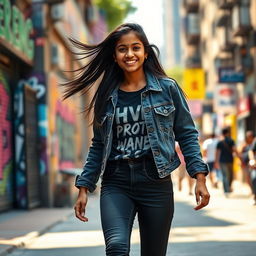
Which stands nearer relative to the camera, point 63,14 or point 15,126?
point 15,126

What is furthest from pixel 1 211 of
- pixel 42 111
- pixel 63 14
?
pixel 63 14

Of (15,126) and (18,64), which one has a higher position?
(18,64)

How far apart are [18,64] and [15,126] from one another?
5.05 feet

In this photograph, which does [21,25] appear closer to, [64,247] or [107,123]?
[64,247]

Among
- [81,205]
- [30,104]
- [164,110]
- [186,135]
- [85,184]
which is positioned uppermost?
[164,110]

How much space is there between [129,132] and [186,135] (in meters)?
0.34

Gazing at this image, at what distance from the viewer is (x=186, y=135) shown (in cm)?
454

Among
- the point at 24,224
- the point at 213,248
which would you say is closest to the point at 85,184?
the point at 213,248

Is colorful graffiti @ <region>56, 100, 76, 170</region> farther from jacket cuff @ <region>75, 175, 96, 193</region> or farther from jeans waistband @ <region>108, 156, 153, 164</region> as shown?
jeans waistband @ <region>108, 156, 153, 164</region>

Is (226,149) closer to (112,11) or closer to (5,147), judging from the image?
(5,147)

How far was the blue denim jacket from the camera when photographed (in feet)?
14.5

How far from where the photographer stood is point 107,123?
451 centimetres

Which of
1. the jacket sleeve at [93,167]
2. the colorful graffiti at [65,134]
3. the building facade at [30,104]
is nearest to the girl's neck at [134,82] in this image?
the jacket sleeve at [93,167]

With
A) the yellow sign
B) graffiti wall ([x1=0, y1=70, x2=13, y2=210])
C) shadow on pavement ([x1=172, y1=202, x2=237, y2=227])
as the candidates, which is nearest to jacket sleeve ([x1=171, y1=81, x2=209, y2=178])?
shadow on pavement ([x1=172, y1=202, x2=237, y2=227])
